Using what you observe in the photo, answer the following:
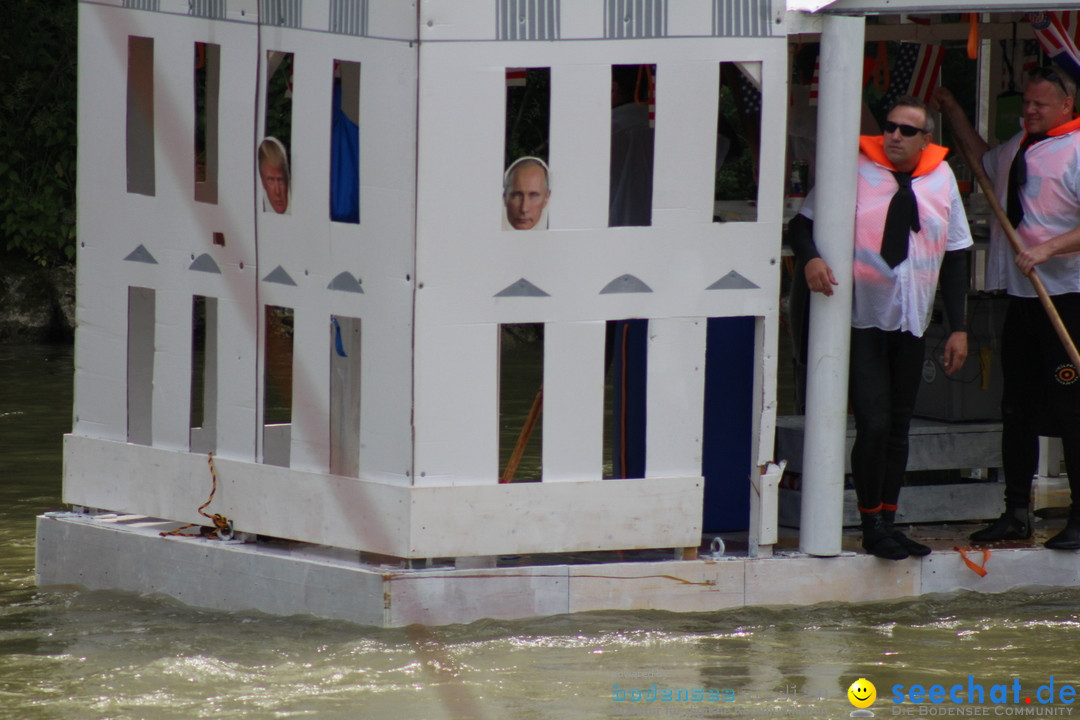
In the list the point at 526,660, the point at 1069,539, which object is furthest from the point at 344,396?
the point at 1069,539

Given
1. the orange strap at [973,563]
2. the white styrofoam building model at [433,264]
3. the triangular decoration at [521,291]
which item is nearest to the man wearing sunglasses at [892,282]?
the orange strap at [973,563]

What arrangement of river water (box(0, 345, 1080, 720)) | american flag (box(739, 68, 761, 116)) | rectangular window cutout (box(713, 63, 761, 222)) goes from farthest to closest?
american flag (box(739, 68, 761, 116))
rectangular window cutout (box(713, 63, 761, 222))
river water (box(0, 345, 1080, 720))

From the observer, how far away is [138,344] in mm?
6527

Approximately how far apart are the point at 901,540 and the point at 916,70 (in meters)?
2.96

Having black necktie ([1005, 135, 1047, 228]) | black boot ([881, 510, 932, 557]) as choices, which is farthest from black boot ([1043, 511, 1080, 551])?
black necktie ([1005, 135, 1047, 228])

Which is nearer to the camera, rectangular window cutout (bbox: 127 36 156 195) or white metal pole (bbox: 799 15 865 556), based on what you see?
white metal pole (bbox: 799 15 865 556)

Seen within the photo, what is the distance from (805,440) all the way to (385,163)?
6.11 ft

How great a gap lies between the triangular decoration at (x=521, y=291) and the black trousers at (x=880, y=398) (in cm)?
130

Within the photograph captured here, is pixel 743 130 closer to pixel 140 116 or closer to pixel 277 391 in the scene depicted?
pixel 140 116

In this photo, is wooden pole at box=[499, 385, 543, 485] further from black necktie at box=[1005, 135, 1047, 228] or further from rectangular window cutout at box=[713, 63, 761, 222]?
black necktie at box=[1005, 135, 1047, 228]

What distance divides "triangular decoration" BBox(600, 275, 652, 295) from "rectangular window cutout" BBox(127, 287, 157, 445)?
187 centimetres

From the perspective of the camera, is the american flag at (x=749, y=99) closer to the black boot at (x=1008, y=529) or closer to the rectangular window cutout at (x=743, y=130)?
the rectangular window cutout at (x=743, y=130)

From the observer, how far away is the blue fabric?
5754mm

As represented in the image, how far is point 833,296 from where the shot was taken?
6023 millimetres
